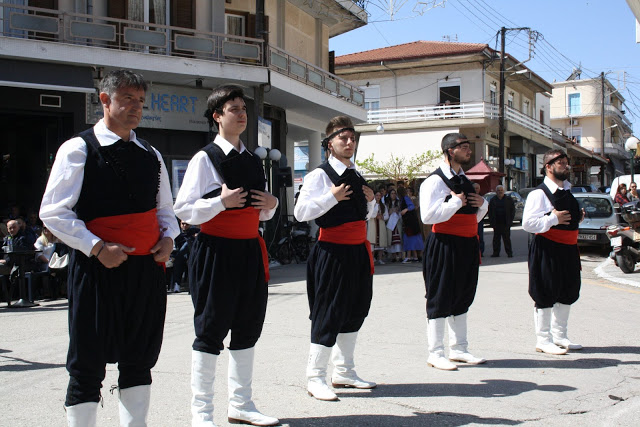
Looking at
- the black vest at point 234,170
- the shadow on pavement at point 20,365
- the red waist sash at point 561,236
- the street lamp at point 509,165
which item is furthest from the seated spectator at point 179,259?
the street lamp at point 509,165

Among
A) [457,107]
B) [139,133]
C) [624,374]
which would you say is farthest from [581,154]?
[624,374]

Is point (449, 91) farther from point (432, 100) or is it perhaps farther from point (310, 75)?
point (310, 75)

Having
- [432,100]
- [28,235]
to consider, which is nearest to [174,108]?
[28,235]

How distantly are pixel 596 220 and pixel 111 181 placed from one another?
55.9 feet

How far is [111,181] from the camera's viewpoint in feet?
11.8

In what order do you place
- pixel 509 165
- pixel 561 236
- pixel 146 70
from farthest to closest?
pixel 509 165
pixel 146 70
pixel 561 236

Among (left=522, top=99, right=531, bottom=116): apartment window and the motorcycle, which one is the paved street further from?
(left=522, top=99, right=531, bottom=116): apartment window

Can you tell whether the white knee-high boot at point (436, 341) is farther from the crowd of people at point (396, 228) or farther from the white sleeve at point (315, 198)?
the crowd of people at point (396, 228)

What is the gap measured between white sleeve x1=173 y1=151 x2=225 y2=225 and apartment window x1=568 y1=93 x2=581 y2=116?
73736 millimetres

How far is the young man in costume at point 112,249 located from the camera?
3.48m

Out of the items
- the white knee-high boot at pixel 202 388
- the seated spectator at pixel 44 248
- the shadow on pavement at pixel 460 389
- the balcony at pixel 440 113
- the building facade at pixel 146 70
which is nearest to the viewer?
the white knee-high boot at pixel 202 388

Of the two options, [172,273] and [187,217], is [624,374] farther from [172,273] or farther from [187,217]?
[172,273]

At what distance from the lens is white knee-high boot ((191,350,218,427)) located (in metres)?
4.28

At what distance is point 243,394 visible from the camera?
4559mm
